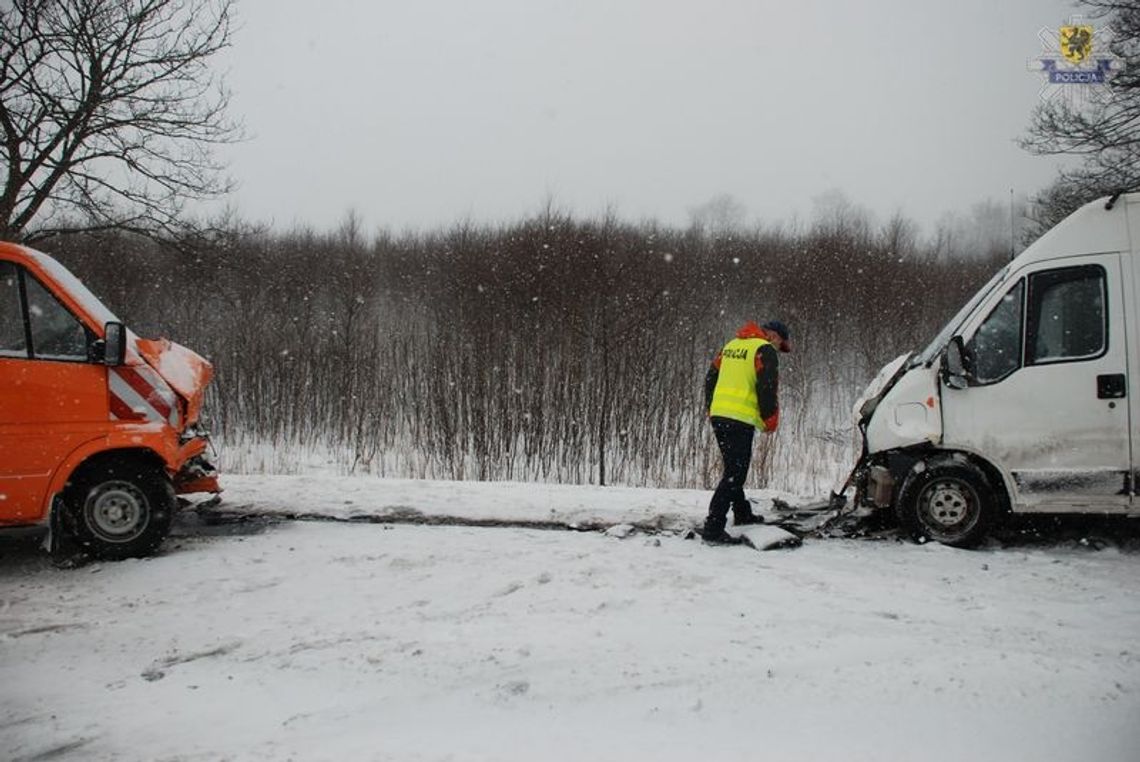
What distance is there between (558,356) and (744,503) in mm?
6842

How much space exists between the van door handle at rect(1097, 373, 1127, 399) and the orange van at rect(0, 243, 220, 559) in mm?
7021

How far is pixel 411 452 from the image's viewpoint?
12.1m

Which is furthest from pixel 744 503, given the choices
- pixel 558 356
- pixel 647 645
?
pixel 558 356

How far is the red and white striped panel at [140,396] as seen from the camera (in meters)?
A: 5.39

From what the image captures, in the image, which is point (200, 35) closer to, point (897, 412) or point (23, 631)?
point (23, 631)

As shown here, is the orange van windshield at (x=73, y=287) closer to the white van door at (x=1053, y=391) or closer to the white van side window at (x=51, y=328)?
the white van side window at (x=51, y=328)

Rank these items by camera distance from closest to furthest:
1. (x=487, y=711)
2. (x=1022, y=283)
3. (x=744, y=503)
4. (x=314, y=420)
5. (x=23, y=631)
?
(x=487, y=711), (x=23, y=631), (x=1022, y=283), (x=744, y=503), (x=314, y=420)

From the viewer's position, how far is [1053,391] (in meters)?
5.54

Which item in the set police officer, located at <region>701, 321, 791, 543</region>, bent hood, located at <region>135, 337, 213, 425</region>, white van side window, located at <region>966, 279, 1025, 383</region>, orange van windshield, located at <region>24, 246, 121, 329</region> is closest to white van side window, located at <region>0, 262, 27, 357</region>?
orange van windshield, located at <region>24, 246, 121, 329</region>

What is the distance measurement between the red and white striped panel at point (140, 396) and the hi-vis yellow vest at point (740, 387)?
14.3 ft

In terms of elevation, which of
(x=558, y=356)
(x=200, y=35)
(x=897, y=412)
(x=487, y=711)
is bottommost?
(x=487, y=711)

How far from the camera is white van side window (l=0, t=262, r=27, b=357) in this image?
5.09 metres

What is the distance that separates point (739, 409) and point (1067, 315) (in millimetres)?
2565

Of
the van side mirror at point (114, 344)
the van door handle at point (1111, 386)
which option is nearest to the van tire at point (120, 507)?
the van side mirror at point (114, 344)
